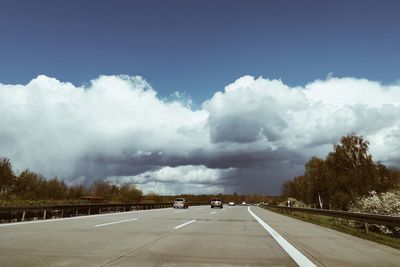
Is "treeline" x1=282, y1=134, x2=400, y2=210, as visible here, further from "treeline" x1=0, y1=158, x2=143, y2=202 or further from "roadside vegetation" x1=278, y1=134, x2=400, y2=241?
"treeline" x1=0, y1=158, x2=143, y2=202

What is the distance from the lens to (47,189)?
276 feet

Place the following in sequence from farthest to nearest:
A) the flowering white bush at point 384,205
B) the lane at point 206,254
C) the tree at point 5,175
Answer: the tree at point 5,175, the flowering white bush at point 384,205, the lane at point 206,254

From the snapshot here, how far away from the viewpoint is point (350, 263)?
7.64 meters

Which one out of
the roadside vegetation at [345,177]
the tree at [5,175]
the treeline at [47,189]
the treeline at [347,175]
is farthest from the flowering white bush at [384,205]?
the tree at [5,175]

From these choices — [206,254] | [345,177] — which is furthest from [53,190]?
[206,254]

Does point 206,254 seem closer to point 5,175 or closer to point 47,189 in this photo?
point 5,175

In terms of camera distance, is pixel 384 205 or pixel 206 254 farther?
pixel 384 205

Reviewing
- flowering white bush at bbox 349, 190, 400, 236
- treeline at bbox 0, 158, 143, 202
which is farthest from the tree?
flowering white bush at bbox 349, 190, 400, 236

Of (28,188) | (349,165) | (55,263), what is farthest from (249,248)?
(28,188)

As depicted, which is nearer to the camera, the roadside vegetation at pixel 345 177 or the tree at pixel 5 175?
the roadside vegetation at pixel 345 177

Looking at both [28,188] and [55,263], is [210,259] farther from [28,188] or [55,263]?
[28,188]

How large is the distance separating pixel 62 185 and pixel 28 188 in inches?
416

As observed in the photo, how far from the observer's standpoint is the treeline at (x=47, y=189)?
69156 millimetres

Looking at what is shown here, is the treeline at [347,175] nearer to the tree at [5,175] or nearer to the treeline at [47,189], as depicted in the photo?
the treeline at [47,189]
